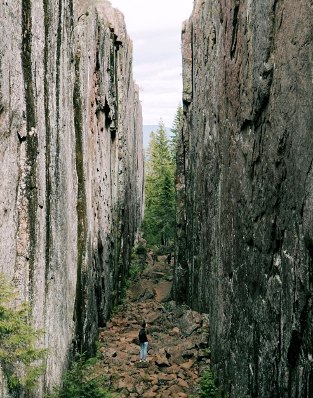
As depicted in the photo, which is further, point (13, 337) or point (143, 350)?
point (143, 350)

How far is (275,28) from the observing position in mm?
8898

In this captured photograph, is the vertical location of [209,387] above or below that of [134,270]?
below

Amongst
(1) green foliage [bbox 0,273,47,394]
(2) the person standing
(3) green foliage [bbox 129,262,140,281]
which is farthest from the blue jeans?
(3) green foliage [bbox 129,262,140,281]

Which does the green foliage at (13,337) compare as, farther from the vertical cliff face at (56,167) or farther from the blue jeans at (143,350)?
the blue jeans at (143,350)

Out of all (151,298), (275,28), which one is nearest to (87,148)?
(275,28)

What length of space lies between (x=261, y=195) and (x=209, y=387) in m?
7.03

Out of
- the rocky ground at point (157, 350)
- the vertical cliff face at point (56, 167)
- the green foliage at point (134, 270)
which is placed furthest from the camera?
the green foliage at point (134, 270)

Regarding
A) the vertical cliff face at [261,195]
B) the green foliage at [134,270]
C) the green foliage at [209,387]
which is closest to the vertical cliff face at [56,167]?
the green foliage at [209,387]

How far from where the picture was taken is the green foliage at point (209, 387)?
13.9m

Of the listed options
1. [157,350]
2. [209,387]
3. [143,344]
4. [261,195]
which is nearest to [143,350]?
[143,344]

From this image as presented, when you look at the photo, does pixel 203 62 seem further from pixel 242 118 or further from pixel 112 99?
pixel 242 118

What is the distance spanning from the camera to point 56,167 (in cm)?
1233

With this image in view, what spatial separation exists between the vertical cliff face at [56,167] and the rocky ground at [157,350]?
1.20m

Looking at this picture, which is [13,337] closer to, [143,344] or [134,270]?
[143,344]
